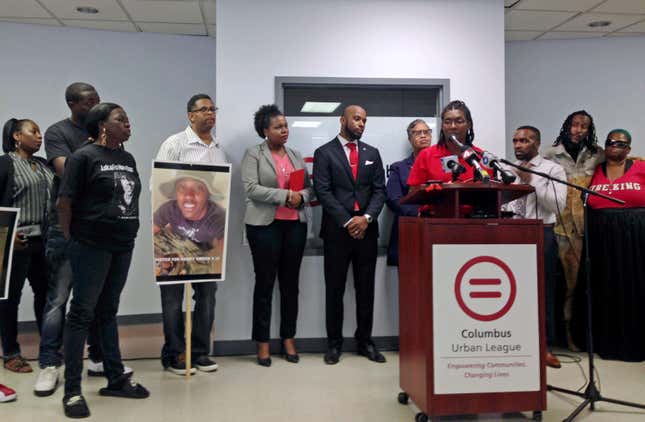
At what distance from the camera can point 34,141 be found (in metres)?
3.64

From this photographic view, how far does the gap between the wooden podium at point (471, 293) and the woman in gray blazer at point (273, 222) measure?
1384 millimetres

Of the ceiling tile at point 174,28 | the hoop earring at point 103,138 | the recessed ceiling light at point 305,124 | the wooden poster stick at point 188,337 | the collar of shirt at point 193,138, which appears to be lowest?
the wooden poster stick at point 188,337

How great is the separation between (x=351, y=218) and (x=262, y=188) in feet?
2.14

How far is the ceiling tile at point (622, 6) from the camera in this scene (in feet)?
15.5

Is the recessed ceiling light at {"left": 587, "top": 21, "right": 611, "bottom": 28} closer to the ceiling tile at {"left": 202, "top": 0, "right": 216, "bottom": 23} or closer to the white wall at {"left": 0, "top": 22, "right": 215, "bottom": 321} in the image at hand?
the ceiling tile at {"left": 202, "top": 0, "right": 216, "bottom": 23}

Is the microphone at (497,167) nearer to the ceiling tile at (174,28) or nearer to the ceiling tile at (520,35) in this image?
the ceiling tile at (520,35)

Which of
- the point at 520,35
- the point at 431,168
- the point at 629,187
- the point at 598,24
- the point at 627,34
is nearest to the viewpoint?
the point at 431,168

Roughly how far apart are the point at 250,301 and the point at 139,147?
2293 mm

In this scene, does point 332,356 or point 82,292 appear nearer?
point 82,292

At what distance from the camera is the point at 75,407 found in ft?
8.97

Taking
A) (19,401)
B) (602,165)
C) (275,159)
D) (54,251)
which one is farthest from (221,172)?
(602,165)

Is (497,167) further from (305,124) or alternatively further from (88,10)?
(88,10)

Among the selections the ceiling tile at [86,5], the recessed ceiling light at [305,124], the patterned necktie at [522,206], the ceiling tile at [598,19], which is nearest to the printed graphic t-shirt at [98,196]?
the recessed ceiling light at [305,124]

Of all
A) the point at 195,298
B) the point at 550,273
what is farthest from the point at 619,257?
the point at 195,298
